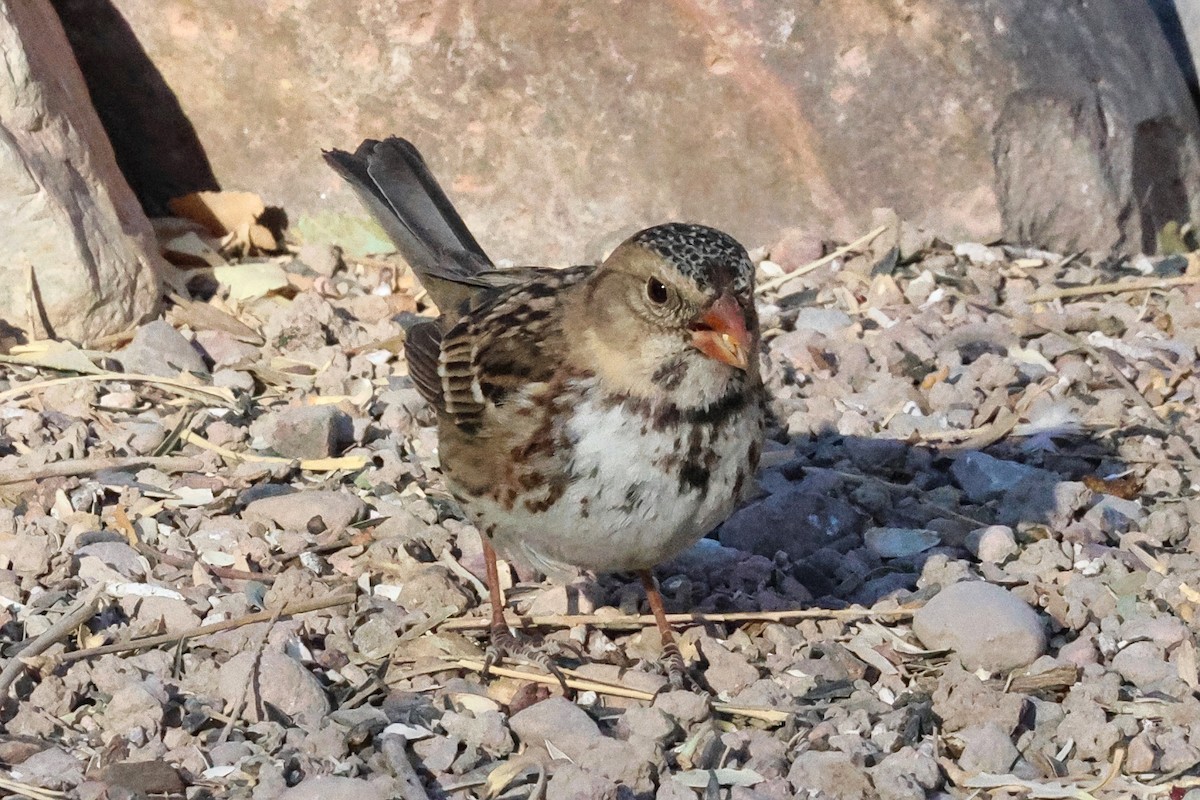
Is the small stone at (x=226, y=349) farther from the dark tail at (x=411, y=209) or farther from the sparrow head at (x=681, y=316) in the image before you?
the sparrow head at (x=681, y=316)

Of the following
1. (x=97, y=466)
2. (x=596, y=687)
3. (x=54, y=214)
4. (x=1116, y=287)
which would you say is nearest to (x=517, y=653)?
(x=596, y=687)

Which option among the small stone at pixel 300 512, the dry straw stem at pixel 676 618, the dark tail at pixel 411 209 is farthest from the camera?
the dark tail at pixel 411 209

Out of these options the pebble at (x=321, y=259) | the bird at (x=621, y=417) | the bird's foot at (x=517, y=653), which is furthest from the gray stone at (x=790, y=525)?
the pebble at (x=321, y=259)

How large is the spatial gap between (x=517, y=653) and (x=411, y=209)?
6.09ft

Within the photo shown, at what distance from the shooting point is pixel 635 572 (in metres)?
5.20

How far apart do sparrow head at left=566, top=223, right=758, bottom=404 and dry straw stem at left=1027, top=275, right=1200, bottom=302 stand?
2888 mm

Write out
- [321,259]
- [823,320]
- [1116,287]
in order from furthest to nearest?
1. [321,259]
2. [1116,287]
3. [823,320]

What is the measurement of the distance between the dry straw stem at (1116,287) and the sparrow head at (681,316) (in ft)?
9.47

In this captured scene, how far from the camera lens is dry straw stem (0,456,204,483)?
524 cm

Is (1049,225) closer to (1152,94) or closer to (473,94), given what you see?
(1152,94)

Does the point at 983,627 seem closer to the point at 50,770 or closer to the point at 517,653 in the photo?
the point at 517,653

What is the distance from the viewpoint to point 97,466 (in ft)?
17.5

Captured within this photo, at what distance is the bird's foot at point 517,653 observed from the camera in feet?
14.7

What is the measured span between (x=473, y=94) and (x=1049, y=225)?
2564 mm
